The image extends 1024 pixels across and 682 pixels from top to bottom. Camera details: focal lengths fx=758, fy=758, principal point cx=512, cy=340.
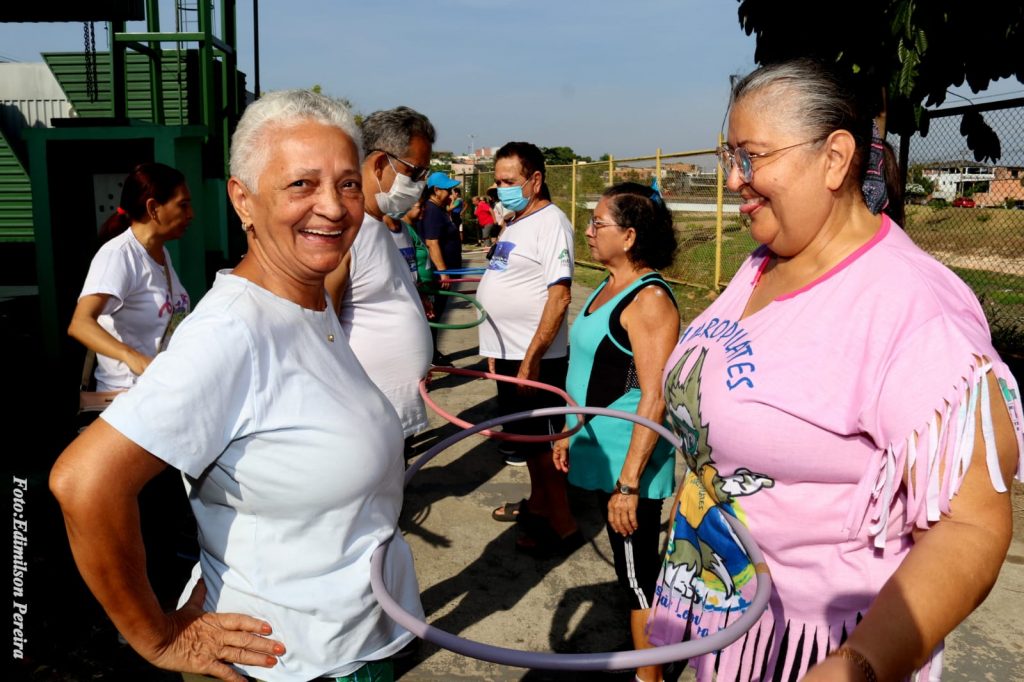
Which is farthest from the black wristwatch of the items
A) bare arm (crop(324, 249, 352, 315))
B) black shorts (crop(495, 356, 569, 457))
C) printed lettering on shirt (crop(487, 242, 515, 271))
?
printed lettering on shirt (crop(487, 242, 515, 271))

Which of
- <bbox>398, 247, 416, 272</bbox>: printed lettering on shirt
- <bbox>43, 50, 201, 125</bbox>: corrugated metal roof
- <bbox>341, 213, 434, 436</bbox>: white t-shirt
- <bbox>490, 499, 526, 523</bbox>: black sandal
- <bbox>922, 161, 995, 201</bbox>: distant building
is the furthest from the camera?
<bbox>43, 50, 201, 125</bbox>: corrugated metal roof

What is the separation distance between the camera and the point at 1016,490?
524 centimetres

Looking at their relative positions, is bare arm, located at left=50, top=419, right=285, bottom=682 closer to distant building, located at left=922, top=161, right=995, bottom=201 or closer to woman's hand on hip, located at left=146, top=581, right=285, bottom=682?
woman's hand on hip, located at left=146, top=581, right=285, bottom=682

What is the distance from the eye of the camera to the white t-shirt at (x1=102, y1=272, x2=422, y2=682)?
142cm

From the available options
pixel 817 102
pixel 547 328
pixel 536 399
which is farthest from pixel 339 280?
pixel 817 102

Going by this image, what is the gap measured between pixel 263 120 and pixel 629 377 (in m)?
1.99

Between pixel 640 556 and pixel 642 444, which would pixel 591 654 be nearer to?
pixel 642 444

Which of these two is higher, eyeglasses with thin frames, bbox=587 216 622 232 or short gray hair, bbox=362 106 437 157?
short gray hair, bbox=362 106 437 157

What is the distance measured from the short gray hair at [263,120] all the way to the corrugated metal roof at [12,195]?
58.2 ft

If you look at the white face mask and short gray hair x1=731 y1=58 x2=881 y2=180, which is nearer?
short gray hair x1=731 y1=58 x2=881 y2=180

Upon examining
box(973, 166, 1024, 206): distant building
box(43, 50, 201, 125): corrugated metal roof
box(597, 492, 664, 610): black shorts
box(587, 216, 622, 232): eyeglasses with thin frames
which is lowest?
box(597, 492, 664, 610): black shorts

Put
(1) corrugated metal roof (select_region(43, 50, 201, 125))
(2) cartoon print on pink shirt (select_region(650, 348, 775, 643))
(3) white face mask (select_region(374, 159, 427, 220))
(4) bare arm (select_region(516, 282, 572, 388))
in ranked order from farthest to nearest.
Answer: (1) corrugated metal roof (select_region(43, 50, 201, 125)) < (4) bare arm (select_region(516, 282, 572, 388)) < (3) white face mask (select_region(374, 159, 427, 220)) < (2) cartoon print on pink shirt (select_region(650, 348, 775, 643))

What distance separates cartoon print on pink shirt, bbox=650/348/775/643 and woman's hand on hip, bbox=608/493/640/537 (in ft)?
2.73

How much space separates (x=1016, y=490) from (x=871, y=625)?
4964 mm
